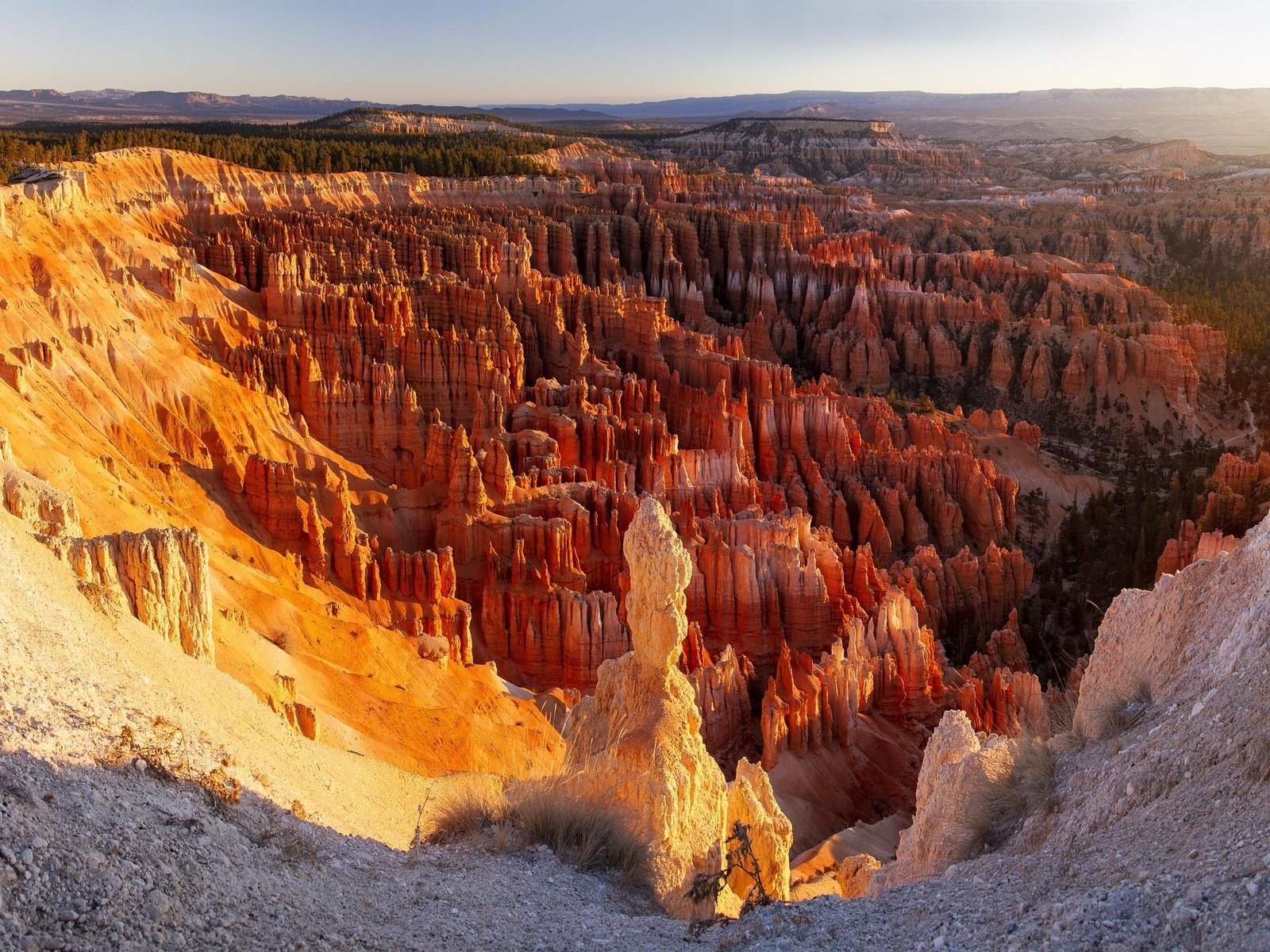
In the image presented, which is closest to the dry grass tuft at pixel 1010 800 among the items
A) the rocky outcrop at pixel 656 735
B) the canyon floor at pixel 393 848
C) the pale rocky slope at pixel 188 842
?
the canyon floor at pixel 393 848

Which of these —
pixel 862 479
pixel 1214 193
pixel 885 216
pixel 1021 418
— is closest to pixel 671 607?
pixel 862 479

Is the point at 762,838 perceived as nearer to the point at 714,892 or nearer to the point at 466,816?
the point at 714,892

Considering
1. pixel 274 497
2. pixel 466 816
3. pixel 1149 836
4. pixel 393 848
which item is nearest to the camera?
pixel 1149 836

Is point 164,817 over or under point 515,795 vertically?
over

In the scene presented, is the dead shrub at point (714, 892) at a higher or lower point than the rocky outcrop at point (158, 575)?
lower

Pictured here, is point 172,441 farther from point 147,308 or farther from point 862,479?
point 862,479

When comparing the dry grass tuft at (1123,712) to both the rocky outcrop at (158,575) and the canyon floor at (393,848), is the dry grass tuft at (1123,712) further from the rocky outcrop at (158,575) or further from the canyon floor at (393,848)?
the rocky outcrop at (158,575)

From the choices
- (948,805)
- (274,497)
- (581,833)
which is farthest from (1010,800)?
(274,497)
